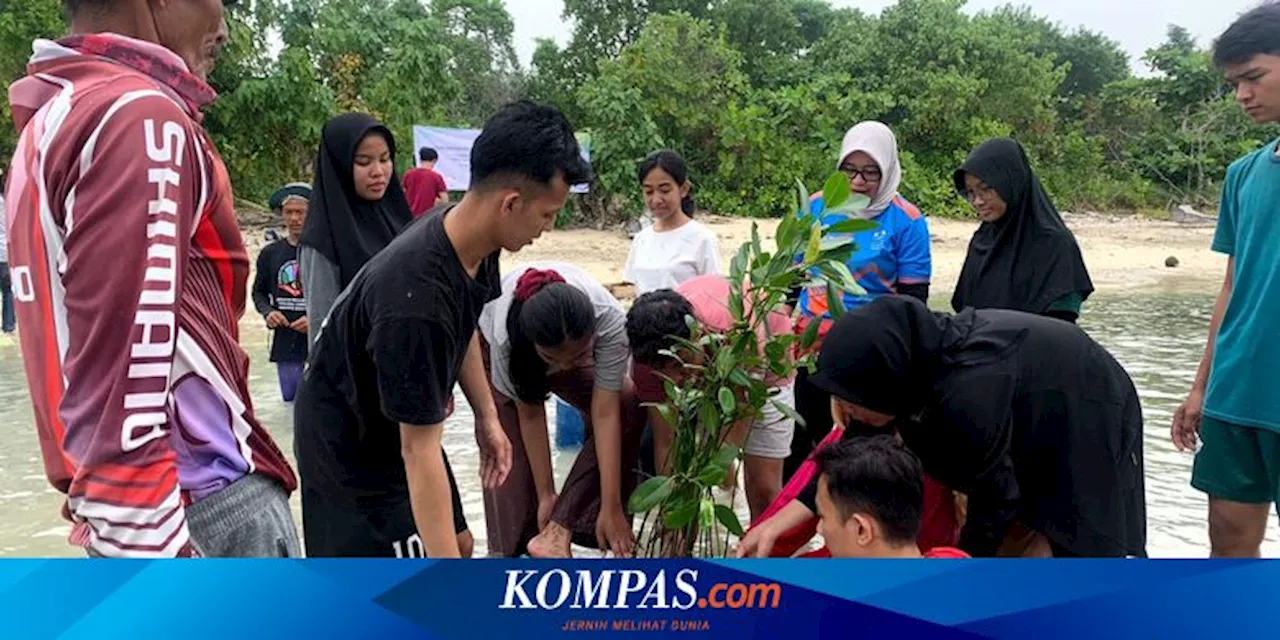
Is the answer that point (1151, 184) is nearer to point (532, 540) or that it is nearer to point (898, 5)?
point (898, 5)

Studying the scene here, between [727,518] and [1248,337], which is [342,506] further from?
[1248,337]

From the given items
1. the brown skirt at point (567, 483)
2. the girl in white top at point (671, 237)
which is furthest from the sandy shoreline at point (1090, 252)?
the brown skirt at point (567, 483)

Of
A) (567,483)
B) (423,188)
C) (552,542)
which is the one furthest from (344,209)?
(423,188)

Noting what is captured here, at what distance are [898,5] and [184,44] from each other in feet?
64.8

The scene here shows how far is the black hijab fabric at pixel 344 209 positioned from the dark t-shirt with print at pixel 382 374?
3.96 ft

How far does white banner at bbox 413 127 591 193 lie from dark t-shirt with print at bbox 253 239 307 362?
6911 mm

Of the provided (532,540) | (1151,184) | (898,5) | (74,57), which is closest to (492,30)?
(898,5)

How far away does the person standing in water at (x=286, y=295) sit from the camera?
4516 mm

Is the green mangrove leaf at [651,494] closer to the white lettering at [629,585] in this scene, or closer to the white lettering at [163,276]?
the white lettering at [629,585]

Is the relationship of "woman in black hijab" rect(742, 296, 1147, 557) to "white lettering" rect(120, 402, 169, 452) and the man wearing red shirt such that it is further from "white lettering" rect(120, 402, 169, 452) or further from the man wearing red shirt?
the man wearing red shirt

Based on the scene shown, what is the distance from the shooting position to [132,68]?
1222 mm

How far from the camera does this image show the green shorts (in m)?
2.34

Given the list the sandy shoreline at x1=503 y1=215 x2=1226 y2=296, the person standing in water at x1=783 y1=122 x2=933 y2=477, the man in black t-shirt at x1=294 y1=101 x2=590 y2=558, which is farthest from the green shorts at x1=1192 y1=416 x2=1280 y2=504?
the sandy shoreline at x1=503 y1=215 x2=1226 y2=296

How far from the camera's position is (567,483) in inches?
123
